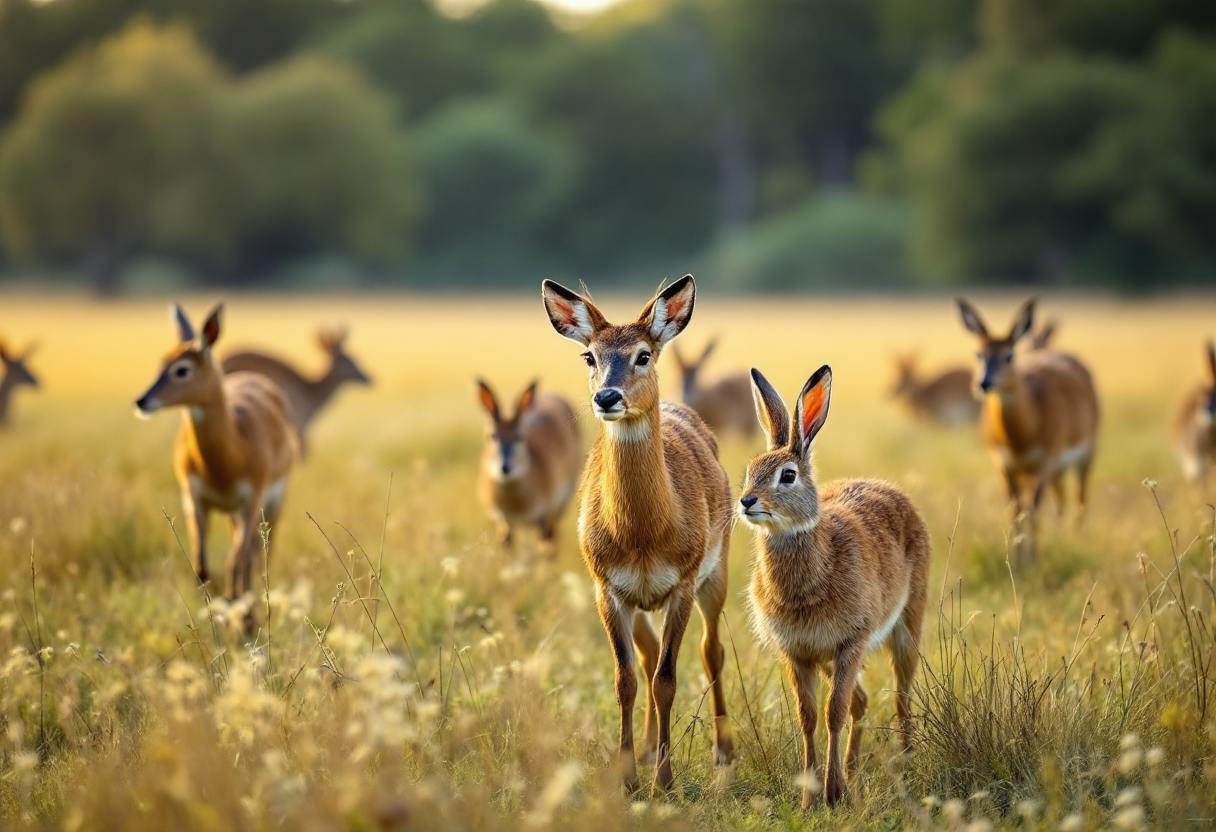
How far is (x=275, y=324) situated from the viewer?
29.4 m

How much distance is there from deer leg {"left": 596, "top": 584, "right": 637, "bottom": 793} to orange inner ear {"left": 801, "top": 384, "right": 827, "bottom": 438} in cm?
103

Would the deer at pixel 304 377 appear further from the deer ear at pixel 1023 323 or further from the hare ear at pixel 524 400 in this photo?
the deer ear at pixel 1023 323

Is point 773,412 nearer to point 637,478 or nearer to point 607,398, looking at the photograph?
point 637,478

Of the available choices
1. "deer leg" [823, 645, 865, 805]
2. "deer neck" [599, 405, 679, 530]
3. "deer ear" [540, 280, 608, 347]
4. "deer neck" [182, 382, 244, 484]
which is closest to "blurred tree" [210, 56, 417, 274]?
"deer neck" [182, 382, 244, 484]

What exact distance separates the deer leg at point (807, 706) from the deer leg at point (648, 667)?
23.5 inches

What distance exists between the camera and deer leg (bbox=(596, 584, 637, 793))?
16.7ft

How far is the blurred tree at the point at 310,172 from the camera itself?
45.3m

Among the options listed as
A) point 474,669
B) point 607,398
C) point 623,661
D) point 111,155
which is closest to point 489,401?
point 474,669

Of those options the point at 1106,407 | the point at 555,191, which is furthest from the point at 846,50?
the point at 1106,407

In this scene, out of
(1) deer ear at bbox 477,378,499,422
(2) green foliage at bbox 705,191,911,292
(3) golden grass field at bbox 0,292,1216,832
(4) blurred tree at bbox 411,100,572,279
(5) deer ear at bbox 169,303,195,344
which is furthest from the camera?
(4) blurred tree at bbox 411,100,572,279

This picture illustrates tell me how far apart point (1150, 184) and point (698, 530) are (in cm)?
3405

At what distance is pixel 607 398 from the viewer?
4930mm

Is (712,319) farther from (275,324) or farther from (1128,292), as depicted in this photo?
(1128,292)

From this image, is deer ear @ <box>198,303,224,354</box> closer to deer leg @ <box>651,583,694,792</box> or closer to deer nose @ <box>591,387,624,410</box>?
deer nose @ <box>591,387,624,410</box>
